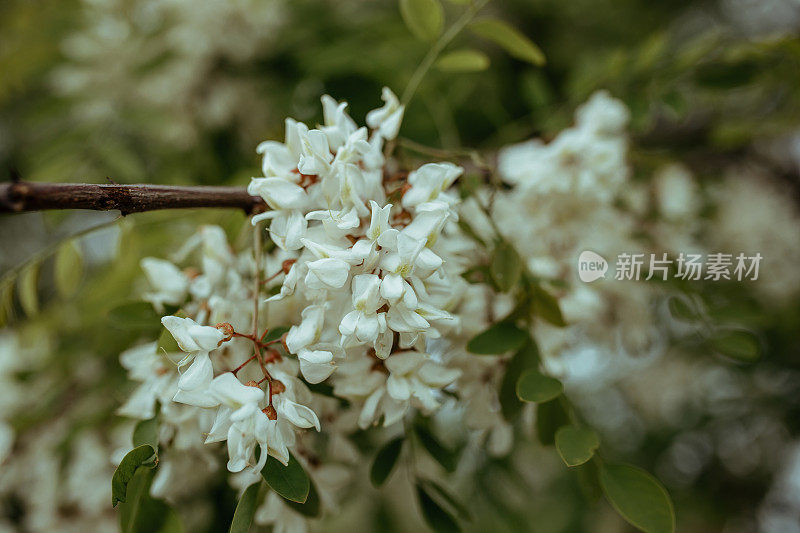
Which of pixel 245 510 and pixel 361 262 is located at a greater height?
pixel 361 262

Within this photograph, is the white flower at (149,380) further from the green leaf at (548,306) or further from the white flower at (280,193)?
the green leaf at (548,306)

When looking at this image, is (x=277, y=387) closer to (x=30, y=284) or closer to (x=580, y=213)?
(x=30, y=284)

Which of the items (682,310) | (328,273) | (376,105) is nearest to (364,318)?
(328,273)

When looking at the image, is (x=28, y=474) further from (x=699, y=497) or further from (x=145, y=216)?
(x=699, y=497)

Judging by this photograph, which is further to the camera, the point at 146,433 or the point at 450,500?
the point at 450,500

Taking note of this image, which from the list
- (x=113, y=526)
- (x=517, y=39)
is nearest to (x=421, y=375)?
(x=517, y=39)

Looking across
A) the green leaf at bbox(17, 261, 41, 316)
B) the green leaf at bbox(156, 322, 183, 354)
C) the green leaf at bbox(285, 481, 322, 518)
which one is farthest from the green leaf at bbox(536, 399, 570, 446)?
the green leaf at bbox(17, 261, 41, 316)

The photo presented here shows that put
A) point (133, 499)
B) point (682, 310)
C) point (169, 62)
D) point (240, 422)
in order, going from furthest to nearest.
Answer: point (169, 62)
point (682, 310)
point (133, 499)
point (240, 422)
